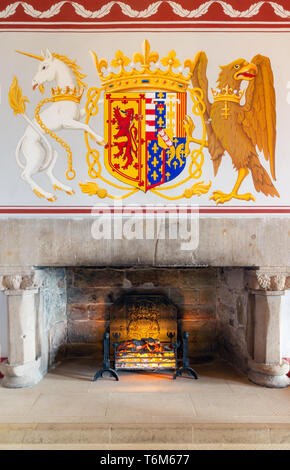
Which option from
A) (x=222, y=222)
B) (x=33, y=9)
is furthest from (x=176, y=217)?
(x=33, y=9)

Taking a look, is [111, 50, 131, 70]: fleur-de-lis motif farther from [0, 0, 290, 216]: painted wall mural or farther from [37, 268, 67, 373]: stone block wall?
[37, 268, 67, 373]: stone block wall

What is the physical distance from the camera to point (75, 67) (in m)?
2.57

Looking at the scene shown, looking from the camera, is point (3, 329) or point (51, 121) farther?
point (3, 329)

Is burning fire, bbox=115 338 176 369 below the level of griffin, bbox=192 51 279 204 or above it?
below

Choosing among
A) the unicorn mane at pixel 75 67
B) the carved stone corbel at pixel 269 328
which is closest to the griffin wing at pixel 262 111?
the carved stone corbel at pixel 269 328

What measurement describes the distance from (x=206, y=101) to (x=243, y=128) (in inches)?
15.0

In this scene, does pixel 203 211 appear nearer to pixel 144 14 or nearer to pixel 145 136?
pixel 145 136

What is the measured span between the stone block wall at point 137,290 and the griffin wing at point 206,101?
1284mm

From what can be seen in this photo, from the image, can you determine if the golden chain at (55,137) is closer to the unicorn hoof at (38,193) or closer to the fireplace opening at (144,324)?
the unicorn hoof at (38,193)

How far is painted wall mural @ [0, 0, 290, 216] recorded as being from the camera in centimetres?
255

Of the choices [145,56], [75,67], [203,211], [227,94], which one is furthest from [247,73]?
[75,67]

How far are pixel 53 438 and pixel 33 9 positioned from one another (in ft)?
10.6

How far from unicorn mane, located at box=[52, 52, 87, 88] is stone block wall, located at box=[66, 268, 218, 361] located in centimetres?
180

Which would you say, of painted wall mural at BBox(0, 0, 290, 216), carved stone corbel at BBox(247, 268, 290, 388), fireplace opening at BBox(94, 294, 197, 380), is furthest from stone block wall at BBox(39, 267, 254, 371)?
painted wall mural at BBox(0, 0, 290, 216)
